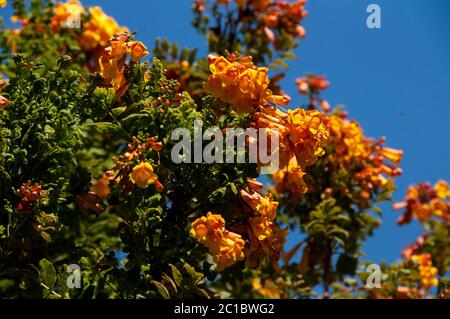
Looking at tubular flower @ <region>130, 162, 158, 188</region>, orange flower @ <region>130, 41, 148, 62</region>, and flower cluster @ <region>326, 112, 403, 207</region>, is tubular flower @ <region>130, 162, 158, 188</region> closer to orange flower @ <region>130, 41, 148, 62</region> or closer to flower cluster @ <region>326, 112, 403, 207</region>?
orange flower @ <region>130, 41, 148, 62</region>

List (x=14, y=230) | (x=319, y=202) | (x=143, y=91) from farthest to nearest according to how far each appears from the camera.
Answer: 1. (x=319, y=202)
2. (x=143, y=91)
3. (x=14, y=230)

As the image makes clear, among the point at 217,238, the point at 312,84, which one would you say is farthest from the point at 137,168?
the point at 312,84

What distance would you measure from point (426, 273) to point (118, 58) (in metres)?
3.34

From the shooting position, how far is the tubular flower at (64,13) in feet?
23.5

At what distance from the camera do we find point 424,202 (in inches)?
337

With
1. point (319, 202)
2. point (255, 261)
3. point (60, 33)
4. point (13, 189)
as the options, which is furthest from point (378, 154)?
point (13, 189)

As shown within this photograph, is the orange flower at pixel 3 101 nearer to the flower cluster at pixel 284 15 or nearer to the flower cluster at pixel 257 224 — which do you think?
the flower cluster at pixel 257 224

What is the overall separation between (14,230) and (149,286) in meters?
0.70

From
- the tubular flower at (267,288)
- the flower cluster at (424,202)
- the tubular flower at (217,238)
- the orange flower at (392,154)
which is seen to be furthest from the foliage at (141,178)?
the flower cluster at (424,202)

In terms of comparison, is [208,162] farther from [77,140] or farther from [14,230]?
[14,230]

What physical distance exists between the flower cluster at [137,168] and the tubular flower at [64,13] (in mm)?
3061

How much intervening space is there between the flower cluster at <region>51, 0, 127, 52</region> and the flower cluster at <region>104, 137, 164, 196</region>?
283cm

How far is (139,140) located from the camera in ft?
14.4

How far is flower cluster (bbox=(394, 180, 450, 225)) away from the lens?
8.37 m
